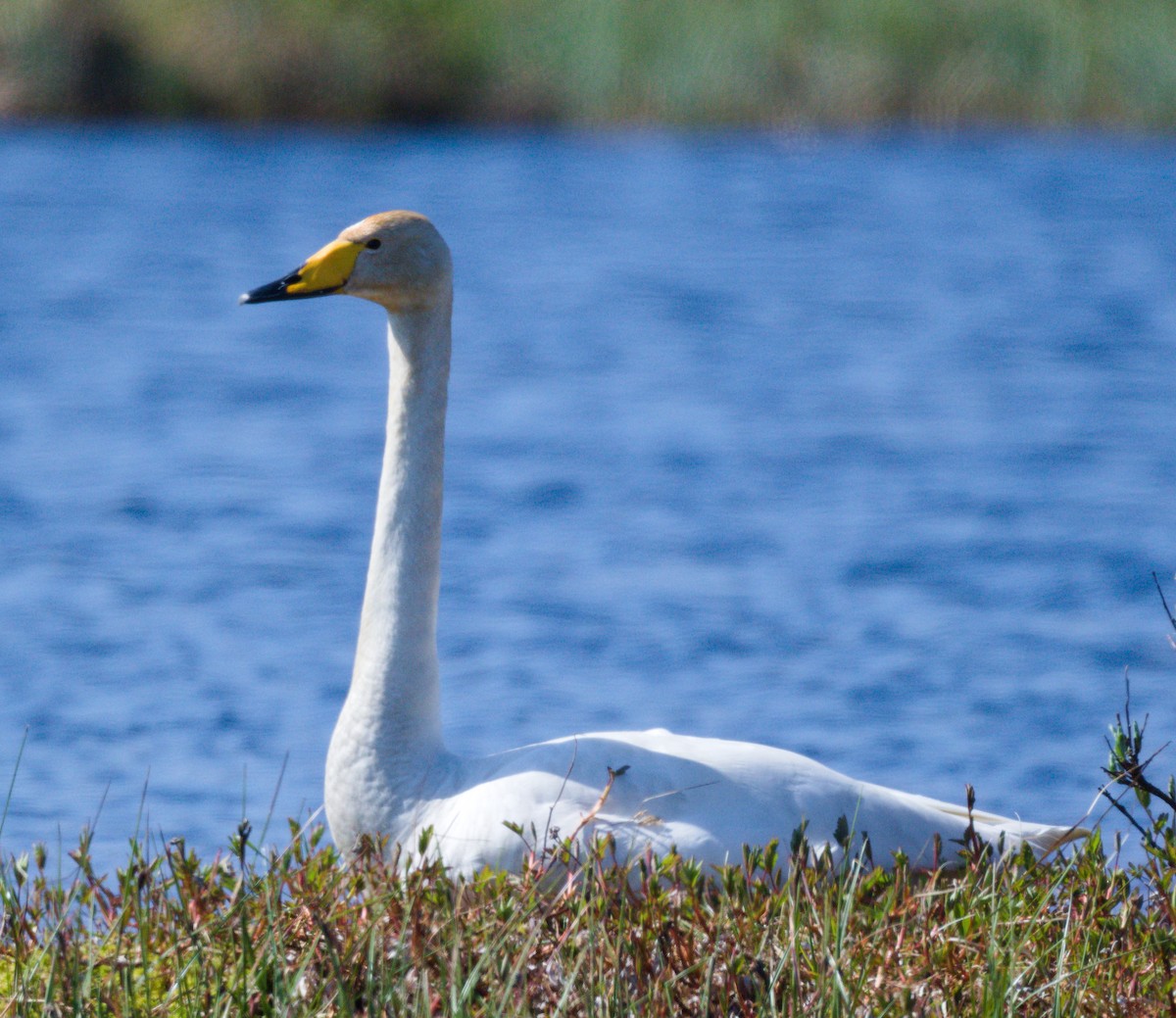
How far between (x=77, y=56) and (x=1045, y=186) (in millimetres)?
12204

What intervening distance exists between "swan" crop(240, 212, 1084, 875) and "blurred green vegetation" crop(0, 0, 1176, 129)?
20304 mm

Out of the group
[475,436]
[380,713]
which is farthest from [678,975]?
[475,436]

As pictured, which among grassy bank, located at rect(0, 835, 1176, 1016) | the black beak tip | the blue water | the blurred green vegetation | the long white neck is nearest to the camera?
grassy bank, located at rect(0, 835, 1176, 1016)

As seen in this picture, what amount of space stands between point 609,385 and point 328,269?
352 inches

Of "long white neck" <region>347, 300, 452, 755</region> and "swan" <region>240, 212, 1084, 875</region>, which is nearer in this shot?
"swan" <region>240, 212, 1084, 875</region>

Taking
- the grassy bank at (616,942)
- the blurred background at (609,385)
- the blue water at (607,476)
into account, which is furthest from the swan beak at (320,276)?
the grassy bank at (616,942)

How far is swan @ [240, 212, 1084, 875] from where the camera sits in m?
4.11

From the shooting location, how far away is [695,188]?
22.6 metres

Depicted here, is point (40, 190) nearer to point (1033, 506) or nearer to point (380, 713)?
point (1033, 506)

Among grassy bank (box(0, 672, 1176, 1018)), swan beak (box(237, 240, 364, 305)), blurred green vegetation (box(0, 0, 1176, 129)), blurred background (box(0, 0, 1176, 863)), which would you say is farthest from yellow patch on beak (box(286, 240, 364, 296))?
blurred green vegetation (box(0, 0, 1176, 129))

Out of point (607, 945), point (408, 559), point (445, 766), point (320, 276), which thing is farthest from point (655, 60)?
point (607, 945)

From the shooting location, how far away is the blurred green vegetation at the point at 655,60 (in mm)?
24156

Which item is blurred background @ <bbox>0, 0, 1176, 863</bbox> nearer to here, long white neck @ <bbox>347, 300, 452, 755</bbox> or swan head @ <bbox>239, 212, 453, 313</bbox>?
long white neck @ <bbox>347, 300, 452, 755</bbox>

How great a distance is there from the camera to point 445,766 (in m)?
4.46
